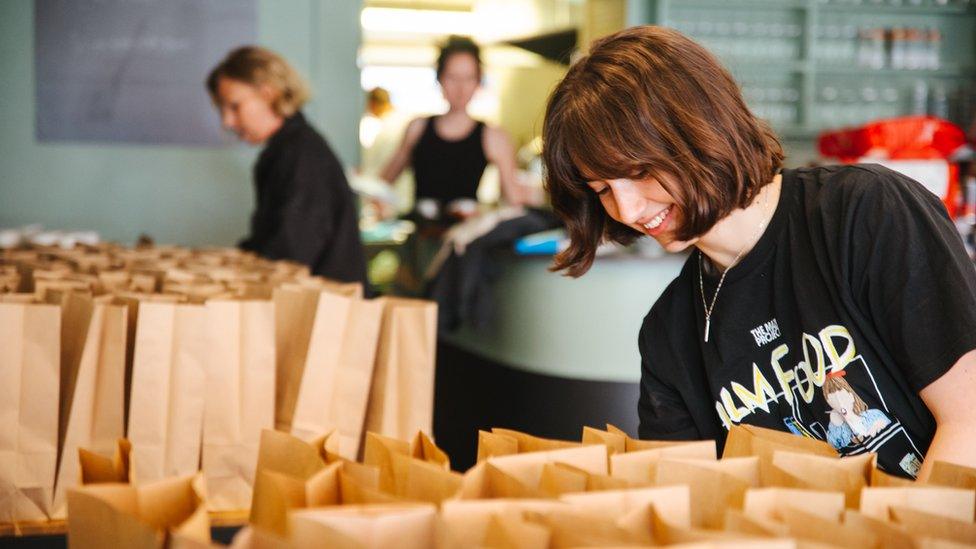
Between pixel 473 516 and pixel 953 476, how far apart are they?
44 cm

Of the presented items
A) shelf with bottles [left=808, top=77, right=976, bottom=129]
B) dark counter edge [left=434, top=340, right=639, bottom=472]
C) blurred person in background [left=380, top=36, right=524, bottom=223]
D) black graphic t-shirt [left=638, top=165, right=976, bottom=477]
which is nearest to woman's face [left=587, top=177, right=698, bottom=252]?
black graphic t-shirt [left=638, top=165, right=976, bottom=477]

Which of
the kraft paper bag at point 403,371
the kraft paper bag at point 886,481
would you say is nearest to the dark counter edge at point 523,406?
the kraft paper bag at point 403,371

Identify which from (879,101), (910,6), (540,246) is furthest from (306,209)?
(910,6)

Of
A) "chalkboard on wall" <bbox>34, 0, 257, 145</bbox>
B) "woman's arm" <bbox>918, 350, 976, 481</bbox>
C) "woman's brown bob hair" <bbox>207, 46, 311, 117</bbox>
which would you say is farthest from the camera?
"chalkboard on wall" <bbox>34, 0, 257, 145</bbox>

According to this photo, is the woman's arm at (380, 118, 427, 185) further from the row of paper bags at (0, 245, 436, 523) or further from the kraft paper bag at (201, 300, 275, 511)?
the kraft paper bag at (201, 300, 275, 511)

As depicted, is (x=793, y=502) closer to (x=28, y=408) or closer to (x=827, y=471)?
(x=827, y=471)

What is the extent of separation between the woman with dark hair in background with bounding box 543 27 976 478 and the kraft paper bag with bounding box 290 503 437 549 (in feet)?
2.02

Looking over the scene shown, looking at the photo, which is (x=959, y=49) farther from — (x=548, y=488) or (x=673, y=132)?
(x=548, y=488)

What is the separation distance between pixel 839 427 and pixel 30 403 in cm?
109

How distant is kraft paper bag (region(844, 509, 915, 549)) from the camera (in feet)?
2.33

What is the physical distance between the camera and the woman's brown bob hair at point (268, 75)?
3199 mm

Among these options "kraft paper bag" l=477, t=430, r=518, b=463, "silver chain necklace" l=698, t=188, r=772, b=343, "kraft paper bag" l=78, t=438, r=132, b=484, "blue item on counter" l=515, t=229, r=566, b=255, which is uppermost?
"silver chain necklace" l=698, t=188, r=772, b=343

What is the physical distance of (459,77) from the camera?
15.9 feet

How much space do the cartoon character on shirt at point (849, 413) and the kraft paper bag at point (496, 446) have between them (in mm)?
520
